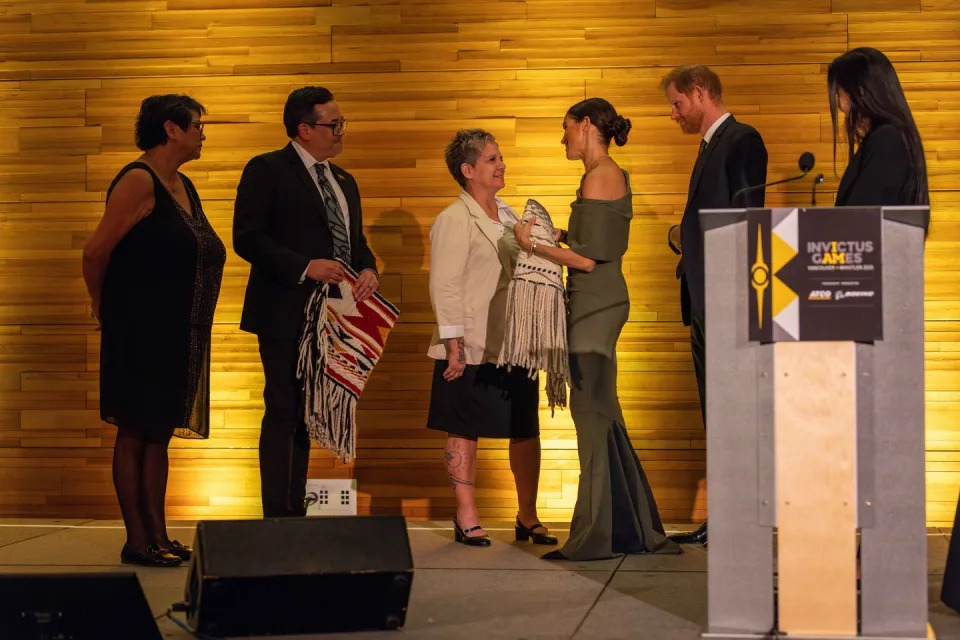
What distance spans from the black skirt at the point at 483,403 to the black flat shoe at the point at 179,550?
100 cm

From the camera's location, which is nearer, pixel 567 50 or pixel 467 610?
pixel 467 610

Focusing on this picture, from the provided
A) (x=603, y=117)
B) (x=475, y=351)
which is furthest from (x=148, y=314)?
(x=603, y=117)

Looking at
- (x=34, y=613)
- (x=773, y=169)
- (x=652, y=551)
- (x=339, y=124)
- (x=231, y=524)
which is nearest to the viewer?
(x=34, y=613)

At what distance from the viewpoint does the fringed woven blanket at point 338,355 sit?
173 inches

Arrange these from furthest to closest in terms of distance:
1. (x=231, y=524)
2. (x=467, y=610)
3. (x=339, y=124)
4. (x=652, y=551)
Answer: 1. (x=339, y=124)
2. (x=652, y=551)
3. (x=467, y=610)
4. (x=231, y=524)

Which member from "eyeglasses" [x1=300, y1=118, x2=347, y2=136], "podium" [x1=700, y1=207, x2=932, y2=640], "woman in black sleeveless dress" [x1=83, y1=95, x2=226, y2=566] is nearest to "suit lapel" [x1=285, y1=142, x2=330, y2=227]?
"eyeglasses" [x1=300, y1=118, x2=347, y2=136]

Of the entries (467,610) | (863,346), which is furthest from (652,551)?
(863,346)

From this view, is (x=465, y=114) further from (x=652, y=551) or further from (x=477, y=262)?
(x=652, y=551)

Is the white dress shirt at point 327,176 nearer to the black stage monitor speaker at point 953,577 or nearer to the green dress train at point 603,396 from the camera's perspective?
the green dress train at point 603,396

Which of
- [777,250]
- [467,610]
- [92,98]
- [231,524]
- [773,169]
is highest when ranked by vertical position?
[92,98]

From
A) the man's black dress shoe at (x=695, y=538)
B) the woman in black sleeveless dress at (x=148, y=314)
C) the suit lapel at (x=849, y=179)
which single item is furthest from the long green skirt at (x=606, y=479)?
the woman in black sleeveless dress at (x=148, y=314)

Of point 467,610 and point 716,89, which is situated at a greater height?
point 716,89

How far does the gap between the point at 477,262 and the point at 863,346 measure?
6.41 ft

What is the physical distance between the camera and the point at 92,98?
5.41 m
